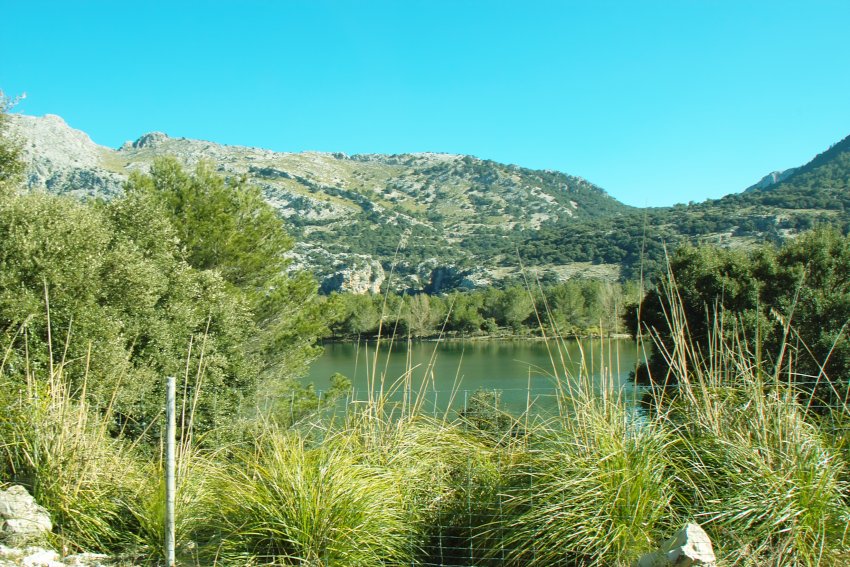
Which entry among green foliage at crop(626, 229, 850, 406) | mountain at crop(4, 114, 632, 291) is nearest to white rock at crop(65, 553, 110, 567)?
green foliage at crop(626, 229, 850, 406)

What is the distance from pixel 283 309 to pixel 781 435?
504 inches

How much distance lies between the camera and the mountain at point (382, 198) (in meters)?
84.1

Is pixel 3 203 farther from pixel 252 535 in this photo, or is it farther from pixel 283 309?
pixel 283 309

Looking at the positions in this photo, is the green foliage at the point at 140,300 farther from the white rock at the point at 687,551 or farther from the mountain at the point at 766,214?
the mountain at the point at 766,214

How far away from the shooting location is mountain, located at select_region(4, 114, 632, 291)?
276ft

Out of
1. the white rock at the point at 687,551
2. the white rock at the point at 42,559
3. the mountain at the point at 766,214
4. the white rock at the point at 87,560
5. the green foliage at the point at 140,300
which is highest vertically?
the mountain at the point at 766,214

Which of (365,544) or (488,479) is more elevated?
(488,479)

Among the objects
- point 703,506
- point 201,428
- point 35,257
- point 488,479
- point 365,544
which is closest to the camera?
point 703,506

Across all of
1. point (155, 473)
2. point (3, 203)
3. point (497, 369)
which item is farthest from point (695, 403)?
point (497, 369)

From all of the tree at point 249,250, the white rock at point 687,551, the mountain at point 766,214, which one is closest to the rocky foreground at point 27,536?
the white rock at point 687,551

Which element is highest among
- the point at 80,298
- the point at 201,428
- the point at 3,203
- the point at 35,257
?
the point at 3,203

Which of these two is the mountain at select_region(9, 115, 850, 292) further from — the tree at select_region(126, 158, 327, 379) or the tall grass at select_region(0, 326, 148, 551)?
the tall grass at select_region(0, 326, 148, 551)

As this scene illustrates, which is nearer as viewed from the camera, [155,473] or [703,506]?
[703,506]

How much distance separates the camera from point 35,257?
697 cm
